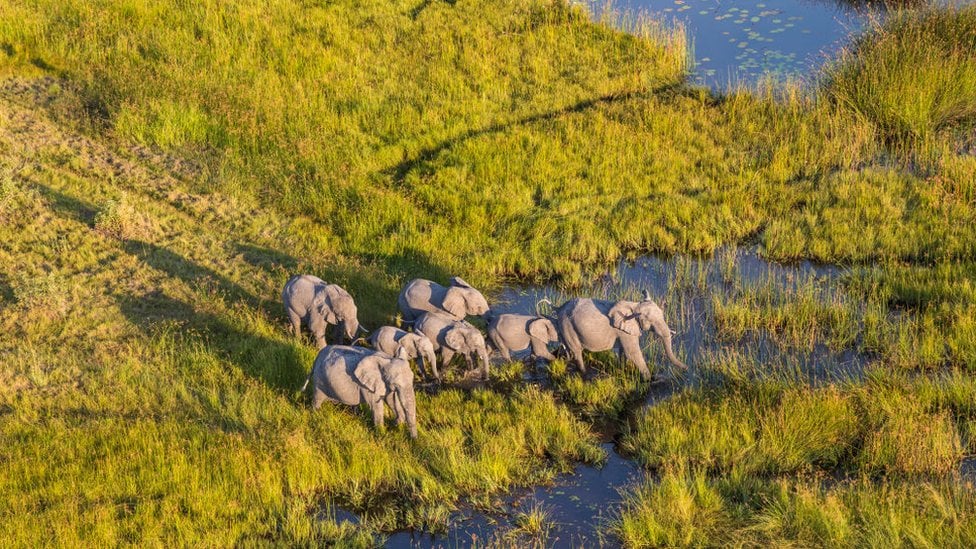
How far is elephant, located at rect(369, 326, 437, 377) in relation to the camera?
10875 mm

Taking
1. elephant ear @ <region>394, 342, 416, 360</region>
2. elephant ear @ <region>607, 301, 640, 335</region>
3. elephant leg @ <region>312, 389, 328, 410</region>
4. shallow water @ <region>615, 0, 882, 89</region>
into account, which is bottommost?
elephant leg @ <region>312, 389, 328, 410</region>

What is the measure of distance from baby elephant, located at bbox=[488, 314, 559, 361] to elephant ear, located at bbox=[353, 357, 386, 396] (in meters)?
1.79

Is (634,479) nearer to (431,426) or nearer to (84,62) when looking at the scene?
(431,426)

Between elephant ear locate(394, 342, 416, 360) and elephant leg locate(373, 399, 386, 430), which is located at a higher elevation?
elephant ear locate(394, 342, 416, 360)

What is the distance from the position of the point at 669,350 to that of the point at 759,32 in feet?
45.0

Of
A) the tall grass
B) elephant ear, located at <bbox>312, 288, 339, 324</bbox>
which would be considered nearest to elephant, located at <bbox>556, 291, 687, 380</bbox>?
elephant ear, located at <bbox>312, 288, 339, 324</bbox>

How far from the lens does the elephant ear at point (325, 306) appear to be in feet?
38.4

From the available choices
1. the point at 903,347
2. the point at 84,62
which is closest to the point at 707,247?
the point at 903,347

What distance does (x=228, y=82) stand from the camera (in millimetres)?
18266

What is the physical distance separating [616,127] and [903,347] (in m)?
7.25

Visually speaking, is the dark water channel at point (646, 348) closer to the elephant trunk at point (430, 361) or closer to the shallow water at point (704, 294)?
the shallow water at point (704, 294)

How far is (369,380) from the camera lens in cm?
1016

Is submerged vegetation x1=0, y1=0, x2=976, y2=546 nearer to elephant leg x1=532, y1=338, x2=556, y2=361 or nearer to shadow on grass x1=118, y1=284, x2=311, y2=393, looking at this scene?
shadow on grass x1=118, y1=284, x2=311, y2=393

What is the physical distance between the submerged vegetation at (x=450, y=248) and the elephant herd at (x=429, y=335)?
0.33 metres
